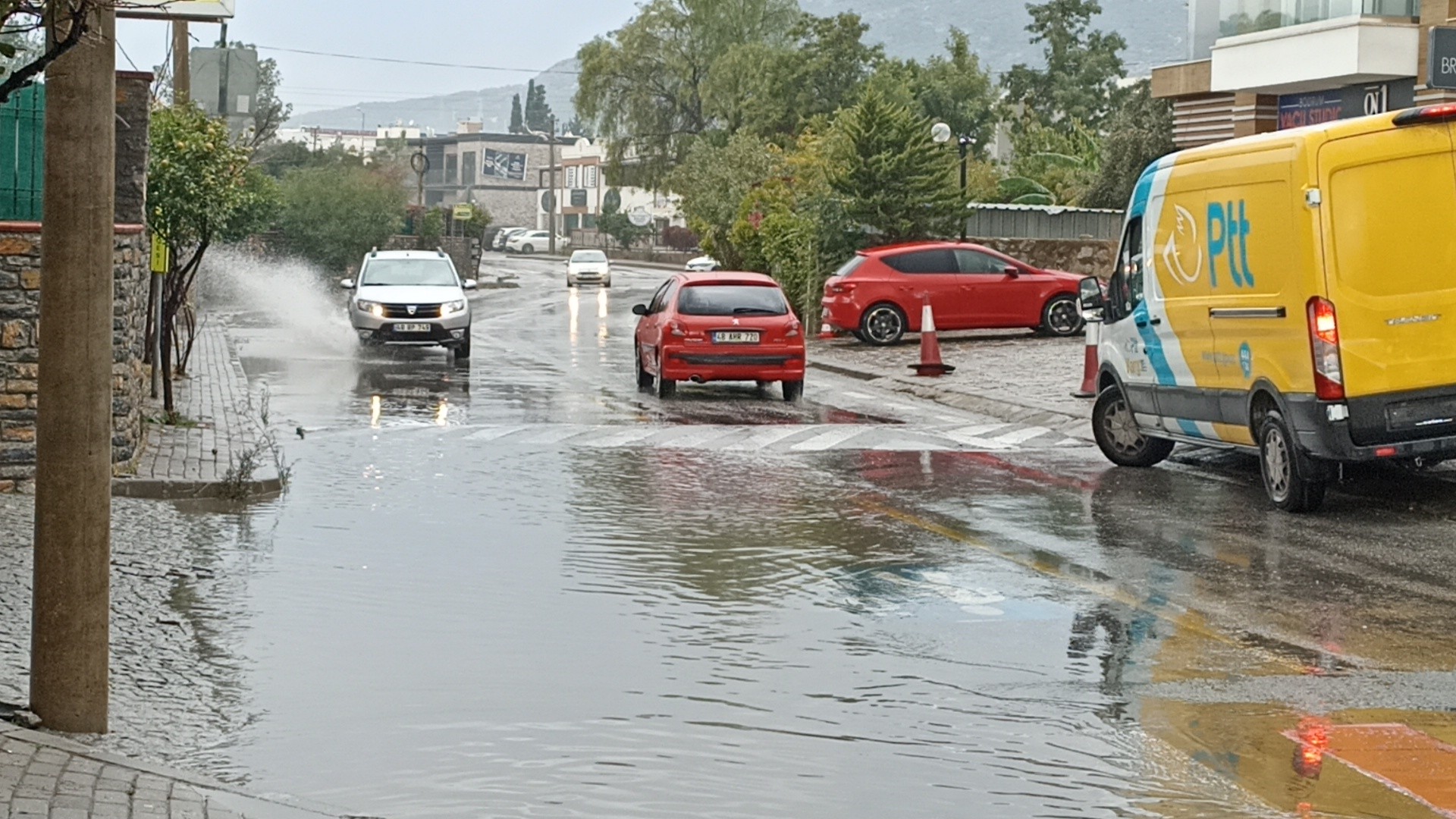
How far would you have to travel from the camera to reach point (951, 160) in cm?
3934

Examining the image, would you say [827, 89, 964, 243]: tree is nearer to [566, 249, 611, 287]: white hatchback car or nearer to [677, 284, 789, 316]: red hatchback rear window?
[677, 284, 789, 316]: red hatchback rear window

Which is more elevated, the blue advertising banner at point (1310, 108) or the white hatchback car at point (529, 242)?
the blue advertising banner at point (1310, 108)

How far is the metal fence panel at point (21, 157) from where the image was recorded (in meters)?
13.6

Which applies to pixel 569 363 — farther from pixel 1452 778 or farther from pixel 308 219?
pixel 308 219

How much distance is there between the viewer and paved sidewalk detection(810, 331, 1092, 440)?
72.2ft

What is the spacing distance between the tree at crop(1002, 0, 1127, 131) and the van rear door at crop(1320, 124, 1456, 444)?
277 feet

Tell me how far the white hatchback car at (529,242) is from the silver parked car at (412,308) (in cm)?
8885

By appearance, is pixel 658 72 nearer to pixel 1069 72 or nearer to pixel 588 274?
pixel 588 274

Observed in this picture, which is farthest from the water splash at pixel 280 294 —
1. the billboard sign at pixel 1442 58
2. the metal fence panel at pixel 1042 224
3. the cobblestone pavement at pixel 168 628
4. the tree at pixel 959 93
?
the tree at pixel 959 93

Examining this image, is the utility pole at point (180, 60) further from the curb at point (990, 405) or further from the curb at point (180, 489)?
the curb at point (180, 489)

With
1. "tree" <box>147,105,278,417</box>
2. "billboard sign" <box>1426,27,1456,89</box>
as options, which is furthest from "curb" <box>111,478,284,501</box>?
"billboard sign" <box>1426,27,1456,89</box>

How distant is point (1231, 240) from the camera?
1375cm

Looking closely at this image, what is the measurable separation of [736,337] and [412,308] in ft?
27.4

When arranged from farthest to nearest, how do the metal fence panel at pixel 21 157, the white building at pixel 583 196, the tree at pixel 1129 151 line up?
the white building at pixel 583 196
the tree at pixel 1129 151
the metal fence panel at pixel 21 157
